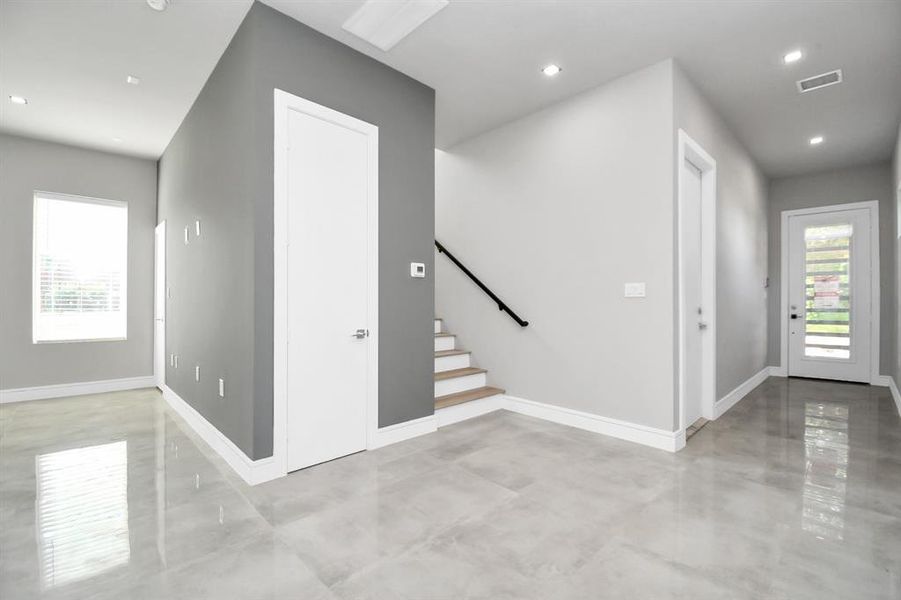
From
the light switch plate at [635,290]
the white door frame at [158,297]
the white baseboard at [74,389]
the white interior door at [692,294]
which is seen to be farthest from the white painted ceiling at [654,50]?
the white baseboard at [74,389]

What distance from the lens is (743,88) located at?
149 inches

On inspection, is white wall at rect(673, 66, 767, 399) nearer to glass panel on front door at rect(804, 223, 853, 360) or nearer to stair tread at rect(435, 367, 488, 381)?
glass panel on front door at rect(804, 223, 853, 360)

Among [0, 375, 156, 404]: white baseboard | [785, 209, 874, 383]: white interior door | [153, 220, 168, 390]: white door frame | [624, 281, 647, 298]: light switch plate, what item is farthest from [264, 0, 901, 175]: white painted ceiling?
[0, 375, 156, 404]: white baseboard

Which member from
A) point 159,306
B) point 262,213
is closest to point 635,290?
point 262,213

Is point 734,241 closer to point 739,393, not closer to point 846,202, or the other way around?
point 739,393

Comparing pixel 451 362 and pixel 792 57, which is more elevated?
pixel 792 57

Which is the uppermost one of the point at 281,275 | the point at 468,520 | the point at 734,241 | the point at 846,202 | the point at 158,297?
the point at 846,202

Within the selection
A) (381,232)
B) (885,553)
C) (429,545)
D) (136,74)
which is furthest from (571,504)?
(136,74)

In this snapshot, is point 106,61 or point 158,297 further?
point 158,297

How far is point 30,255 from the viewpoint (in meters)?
4.97

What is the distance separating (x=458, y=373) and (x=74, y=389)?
4813mm

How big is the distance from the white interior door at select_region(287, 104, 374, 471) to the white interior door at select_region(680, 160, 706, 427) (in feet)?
8.48

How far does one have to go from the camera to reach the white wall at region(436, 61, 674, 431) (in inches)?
130

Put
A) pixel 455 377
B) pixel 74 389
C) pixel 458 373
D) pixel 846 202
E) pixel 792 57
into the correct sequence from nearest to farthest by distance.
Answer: pixel 792 57 < pixel 455 377 < pixel 458 373 < pixel 74 389 < pixel 846 202
